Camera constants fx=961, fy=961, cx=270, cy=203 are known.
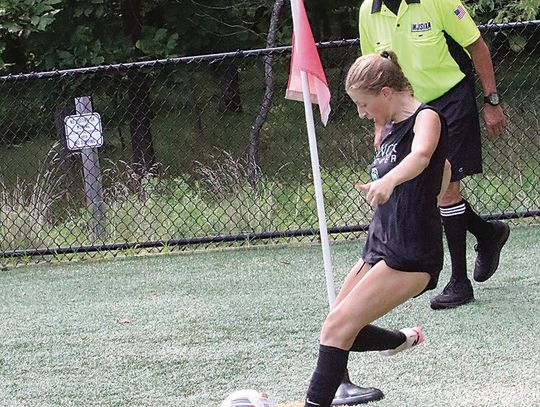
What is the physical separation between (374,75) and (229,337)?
1.80m

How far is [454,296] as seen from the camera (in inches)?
180

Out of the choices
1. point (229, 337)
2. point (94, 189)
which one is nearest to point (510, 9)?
point (94, 189)

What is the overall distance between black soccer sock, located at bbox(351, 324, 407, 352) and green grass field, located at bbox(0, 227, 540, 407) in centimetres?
20

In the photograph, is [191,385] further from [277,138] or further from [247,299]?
[277,138]

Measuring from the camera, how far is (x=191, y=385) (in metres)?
3.74

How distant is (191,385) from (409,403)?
2.95 feet

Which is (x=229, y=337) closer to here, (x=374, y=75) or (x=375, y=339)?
(x=375, y=339)

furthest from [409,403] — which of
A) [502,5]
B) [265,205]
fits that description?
[502,5]

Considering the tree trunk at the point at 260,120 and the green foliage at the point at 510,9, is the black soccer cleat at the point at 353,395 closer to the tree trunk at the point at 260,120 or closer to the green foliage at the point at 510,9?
the tree trunk at the point at 260,120

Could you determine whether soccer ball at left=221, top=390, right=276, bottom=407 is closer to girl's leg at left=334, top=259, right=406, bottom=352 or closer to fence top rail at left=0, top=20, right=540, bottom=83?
girl's leg at left=334, top=259, right=406, bottom=352

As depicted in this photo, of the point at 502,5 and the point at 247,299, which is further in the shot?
the point at 502,5

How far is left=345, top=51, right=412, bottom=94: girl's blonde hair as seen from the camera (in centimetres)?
302

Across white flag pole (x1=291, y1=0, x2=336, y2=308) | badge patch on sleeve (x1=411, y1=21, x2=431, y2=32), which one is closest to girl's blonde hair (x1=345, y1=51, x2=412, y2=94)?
white flag pole (x1=291, y1=0, x2=336, y2=308)

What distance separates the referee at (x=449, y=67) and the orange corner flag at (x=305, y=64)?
881 millimetres
